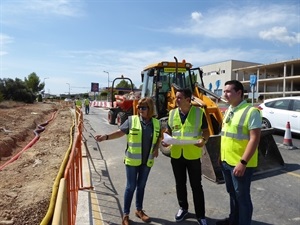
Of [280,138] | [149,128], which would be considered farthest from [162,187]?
[280,138]

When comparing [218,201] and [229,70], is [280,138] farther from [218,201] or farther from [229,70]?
[229,70]

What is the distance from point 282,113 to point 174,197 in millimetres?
8583

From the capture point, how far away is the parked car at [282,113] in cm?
1210

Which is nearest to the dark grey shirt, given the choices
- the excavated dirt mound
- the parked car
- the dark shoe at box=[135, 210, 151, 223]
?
the dark shoe at box=[135, 210, 151, 223]

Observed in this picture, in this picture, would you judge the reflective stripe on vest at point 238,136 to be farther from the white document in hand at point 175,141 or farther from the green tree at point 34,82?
the green tree at point 34,82

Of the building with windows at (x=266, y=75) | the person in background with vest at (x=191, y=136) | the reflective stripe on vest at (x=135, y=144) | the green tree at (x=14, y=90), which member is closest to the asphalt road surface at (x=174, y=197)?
the person in background with vest at (x=191, y=136)

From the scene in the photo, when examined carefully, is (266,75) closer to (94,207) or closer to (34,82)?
(34,82)

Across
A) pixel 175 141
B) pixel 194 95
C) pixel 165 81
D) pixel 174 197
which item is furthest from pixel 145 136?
pixel 165 81

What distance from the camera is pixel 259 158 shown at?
726cm

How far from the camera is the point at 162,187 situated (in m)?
6.28

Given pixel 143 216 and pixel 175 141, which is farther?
pixel 143 216

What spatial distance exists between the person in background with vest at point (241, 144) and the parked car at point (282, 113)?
9.15 meters

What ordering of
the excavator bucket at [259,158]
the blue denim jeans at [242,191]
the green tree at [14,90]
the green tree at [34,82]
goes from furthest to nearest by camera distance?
the green tree at [34,82] < the green tree at [14,90] < the excavator bucket at [259,158] < the blue denim jeans at [242,191]

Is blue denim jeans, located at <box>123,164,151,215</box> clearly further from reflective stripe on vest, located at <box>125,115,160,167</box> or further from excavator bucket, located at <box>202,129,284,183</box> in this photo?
excavator bucket, located at <box>202,129,284,183</box>
